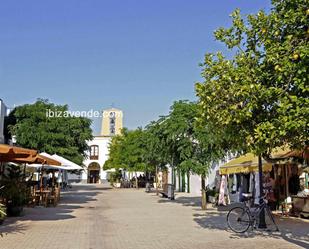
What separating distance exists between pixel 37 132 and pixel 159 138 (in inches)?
705

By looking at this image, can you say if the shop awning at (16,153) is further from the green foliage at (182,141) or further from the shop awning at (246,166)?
the shop awning at (246,166)

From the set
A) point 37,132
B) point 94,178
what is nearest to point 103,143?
point 94,178

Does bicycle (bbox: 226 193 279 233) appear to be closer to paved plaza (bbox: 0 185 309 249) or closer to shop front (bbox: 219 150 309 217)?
paved plaza (bbox: 0 185 309 249)

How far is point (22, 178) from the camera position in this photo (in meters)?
21.2

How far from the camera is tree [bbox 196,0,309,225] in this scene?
8773mm

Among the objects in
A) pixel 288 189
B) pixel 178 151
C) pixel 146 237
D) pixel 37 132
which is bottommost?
pixel 146 237

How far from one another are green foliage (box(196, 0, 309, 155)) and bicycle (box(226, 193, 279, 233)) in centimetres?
368

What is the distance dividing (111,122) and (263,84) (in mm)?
103052

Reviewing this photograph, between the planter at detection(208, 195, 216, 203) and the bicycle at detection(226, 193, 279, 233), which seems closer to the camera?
the bicycle at detection(226, 193, 279, 233)

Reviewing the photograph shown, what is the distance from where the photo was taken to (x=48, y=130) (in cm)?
4069

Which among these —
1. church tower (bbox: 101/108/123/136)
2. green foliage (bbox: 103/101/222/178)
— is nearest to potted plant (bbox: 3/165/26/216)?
green foliage (bbox: 103/101/222/178)

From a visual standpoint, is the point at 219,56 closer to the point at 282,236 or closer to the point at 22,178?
the point at 282,236

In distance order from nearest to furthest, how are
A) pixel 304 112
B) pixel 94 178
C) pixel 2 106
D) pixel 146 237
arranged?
pixel 304 112, pixel 146 237, pixel 2 106, pixel 94 178

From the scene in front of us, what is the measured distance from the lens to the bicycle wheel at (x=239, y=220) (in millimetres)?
14125
